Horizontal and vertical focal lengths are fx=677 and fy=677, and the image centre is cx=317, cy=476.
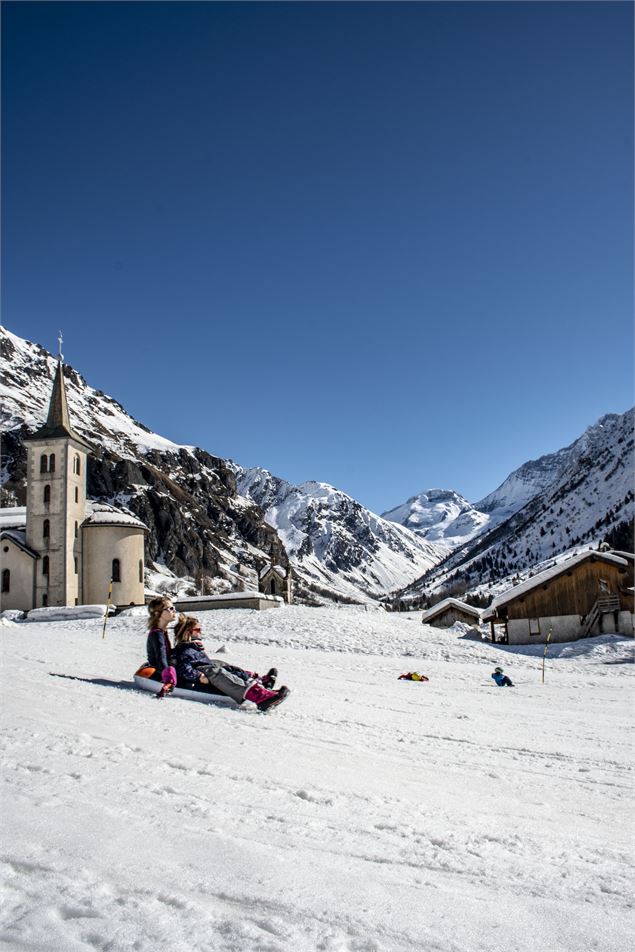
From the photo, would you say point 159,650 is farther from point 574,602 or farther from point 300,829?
point 574,602

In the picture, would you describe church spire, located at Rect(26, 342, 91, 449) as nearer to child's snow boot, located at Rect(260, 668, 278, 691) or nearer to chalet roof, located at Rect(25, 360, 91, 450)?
chalet roof, located at Rect(25, 360, 91, 450)

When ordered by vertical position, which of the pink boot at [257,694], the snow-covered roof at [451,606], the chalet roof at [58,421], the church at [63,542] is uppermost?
the chalet roof at [58,421]

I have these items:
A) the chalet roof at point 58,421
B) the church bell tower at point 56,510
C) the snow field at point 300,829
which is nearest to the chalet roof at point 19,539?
the church bell tower at point 56,510

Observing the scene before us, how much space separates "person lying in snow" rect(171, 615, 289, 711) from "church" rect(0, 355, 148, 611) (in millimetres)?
49482

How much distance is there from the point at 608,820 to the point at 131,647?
17.9 m

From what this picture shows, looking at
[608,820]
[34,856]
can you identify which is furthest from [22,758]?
[608,820]

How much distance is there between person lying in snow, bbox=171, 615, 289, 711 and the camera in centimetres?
1039

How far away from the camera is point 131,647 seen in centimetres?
2153

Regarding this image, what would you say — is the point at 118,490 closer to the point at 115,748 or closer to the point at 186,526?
the point at 186,526

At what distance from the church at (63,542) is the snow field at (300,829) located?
51.1m

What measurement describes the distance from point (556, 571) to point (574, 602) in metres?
2.24

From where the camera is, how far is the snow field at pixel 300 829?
339 centimetres

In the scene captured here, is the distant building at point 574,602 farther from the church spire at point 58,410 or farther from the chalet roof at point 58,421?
the church spire at point 58,410

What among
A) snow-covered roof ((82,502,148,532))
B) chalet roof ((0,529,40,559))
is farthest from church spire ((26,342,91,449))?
chalet roof ((0,529,40,559))
